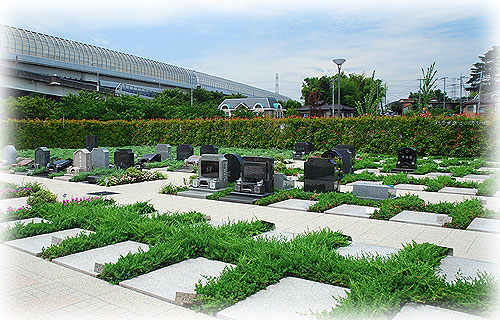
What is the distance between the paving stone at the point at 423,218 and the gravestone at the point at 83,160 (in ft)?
39.7

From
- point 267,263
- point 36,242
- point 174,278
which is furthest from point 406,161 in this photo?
point 36,242

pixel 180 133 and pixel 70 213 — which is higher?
pixel 180 133

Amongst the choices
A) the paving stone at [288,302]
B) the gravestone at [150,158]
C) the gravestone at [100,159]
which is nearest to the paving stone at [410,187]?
the paving stone at [288,302]

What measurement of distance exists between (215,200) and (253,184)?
3.60ft

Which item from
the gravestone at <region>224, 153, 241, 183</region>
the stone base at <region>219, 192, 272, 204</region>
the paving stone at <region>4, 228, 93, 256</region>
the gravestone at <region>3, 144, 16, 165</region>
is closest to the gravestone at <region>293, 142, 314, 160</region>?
the gravestone at <region>224, 153, 241, 183</region>

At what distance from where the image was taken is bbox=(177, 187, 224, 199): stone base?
35.9ft

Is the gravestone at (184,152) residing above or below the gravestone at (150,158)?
above

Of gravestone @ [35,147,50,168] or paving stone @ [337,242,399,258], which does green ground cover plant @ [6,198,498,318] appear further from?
gravestone @ [35,147,50,168]

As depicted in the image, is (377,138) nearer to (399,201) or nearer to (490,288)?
(399,201)

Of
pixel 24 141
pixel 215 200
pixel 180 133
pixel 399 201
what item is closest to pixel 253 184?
pixel 215 200

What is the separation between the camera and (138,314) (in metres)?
3.78

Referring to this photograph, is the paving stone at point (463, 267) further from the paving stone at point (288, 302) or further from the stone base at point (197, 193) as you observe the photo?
the stone base at point (197, 193)

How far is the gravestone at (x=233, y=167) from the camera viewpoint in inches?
488

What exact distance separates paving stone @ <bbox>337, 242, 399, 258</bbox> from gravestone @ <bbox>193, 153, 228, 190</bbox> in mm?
6174
